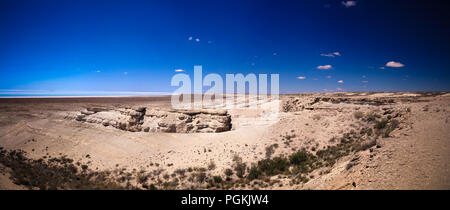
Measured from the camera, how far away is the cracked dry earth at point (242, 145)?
19.1 feet

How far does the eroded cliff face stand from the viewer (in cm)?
1527

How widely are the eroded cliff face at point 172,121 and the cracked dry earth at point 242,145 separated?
8 centimetres

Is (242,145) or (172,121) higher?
(172,121)

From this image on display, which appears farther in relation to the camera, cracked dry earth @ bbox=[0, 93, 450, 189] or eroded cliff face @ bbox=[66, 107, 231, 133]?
eroded cliff face @ bbox=[66, 107, 231, 133]

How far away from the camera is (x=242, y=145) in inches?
520

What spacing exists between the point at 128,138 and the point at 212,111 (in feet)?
23.4

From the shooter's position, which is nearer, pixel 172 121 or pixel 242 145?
pixel 242 145

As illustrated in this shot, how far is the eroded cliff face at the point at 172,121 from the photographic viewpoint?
15.3 meters

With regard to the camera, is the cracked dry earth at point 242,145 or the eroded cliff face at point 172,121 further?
the eroded cliff face at point 172,121

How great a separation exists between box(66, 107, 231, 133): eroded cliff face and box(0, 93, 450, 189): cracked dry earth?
8 centimetres

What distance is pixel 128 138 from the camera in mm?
15086

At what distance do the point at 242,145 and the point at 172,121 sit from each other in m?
6.19

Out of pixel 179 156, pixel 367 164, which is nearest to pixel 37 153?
pixel 179 156
